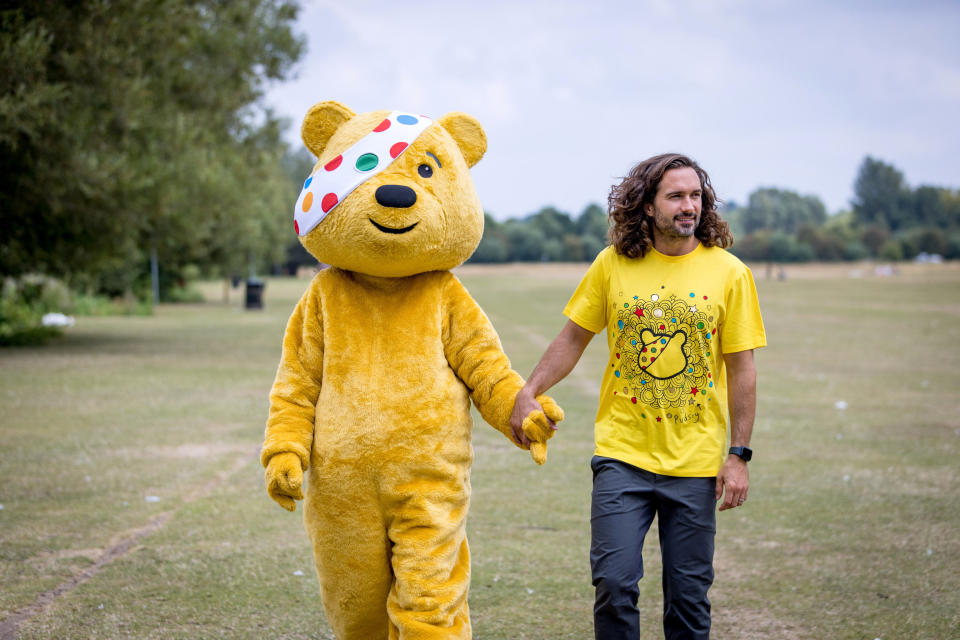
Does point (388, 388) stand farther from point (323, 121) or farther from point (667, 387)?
point (323, 121)

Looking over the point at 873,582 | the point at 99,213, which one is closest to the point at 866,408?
the point at 873,582

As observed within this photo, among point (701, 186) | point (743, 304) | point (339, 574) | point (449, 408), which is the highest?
point (701, 186)

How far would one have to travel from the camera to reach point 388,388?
10.9 feet

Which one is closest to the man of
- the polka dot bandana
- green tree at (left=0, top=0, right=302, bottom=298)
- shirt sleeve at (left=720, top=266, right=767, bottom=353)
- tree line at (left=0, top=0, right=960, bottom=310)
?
shirt sleeve at (left=720, top=266, right=767, bottom=353)

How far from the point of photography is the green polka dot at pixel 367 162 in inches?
133

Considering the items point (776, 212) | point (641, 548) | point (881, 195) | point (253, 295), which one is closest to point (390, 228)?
point (641, 548)

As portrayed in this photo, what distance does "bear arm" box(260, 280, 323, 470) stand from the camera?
334cm

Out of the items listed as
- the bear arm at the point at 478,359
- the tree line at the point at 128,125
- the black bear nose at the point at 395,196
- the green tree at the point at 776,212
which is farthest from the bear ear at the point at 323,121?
the green tree at the point at 776,212

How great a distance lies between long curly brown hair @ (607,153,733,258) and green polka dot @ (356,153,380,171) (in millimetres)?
941

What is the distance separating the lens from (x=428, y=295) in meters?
3.48

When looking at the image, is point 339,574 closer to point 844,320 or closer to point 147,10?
point 147,10

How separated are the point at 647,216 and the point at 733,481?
1.04 metres

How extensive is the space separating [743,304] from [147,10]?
14.4m

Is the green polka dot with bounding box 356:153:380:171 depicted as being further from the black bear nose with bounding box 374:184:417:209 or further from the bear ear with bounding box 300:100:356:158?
the bear ear with bounding box 300:100:356:158
